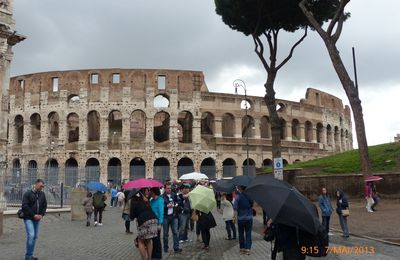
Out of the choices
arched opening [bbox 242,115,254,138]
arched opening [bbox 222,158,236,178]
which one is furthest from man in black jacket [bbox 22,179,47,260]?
arched opening [bbox 242,115,254,138]

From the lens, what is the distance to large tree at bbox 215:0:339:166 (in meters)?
17.4

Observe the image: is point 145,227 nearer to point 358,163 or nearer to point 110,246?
point 110,246

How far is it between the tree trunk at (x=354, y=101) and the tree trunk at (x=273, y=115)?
2471 millimetres

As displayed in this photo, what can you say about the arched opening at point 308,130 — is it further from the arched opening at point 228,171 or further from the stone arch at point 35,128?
the stone arch at point 35,128

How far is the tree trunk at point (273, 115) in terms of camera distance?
15.7 meters

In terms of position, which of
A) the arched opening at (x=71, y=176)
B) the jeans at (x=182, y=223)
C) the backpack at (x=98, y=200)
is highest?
the arched opening at (x=71, y=176)

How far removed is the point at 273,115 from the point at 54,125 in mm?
27695

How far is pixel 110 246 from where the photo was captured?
8398 millimetres

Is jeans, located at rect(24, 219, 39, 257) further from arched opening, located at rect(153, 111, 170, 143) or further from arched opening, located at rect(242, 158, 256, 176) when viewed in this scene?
arched opening, located at rect(153, 111, 170, 143)

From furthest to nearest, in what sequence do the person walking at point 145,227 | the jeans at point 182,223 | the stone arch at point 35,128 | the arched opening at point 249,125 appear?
the arched opening at point 249,125 → the stone arch at point 35,128 → the jeans at point 182,223 → the person walking at point 145,227

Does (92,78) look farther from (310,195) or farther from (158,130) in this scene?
(310,195)

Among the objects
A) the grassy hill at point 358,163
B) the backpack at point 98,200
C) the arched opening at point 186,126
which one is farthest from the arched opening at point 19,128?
the backpack at point 98,200

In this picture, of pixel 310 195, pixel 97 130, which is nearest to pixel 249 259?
pixel 310 195

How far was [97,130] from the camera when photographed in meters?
37.4
